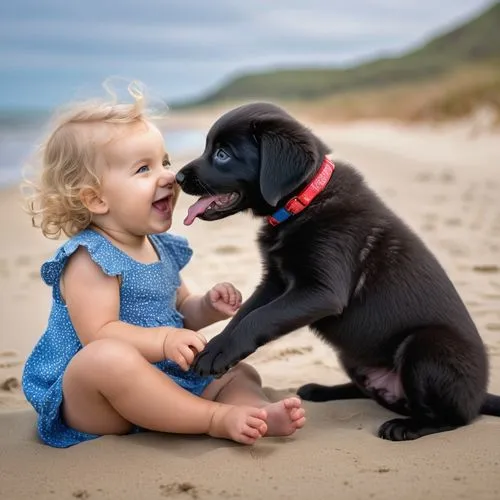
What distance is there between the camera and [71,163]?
2.74 meters

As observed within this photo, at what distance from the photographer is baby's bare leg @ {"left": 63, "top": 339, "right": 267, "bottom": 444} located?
7.95 ft

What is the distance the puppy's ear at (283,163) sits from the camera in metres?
2.53

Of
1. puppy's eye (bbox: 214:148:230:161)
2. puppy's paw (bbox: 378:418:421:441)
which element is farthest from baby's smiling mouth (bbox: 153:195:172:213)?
puppy's paw (bbox: 378:418:421:441)

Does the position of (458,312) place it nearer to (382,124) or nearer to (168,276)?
(168,276)

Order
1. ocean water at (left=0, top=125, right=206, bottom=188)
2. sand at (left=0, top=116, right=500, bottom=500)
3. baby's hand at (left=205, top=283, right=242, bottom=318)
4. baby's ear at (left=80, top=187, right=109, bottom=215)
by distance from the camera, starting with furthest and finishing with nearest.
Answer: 1. ocean water at (left=0, top=125, right=206, bottom=188)
2. baby's hand at (left=205, top=283, right=242, bottom=318)
3. baby's ear at (left=80, top=187, right=109, bottom=215)
4. sand at (left=0, top=116, right=500, bottom=500)

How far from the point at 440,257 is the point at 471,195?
3016 millimetres

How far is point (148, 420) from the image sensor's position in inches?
97.9

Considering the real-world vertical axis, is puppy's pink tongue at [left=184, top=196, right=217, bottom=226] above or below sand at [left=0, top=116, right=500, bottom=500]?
above

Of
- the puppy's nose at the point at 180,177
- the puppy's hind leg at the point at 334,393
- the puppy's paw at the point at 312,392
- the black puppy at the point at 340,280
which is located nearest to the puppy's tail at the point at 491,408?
the black puppy at the point at 340,280

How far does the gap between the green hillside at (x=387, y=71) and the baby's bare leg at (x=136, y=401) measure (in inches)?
884

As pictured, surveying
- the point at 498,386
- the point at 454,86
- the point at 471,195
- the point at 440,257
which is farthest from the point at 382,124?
the point at 498,386

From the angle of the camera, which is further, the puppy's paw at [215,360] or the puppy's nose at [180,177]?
the puppy's nose at [180,177]

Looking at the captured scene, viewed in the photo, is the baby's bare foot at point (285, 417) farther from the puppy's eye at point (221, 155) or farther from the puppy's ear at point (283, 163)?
the puppy's eye at point (221, 155)

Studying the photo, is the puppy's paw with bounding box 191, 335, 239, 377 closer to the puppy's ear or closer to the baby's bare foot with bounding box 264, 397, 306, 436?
the baby's bare foot with bounding box 264, 397, 306, 436
